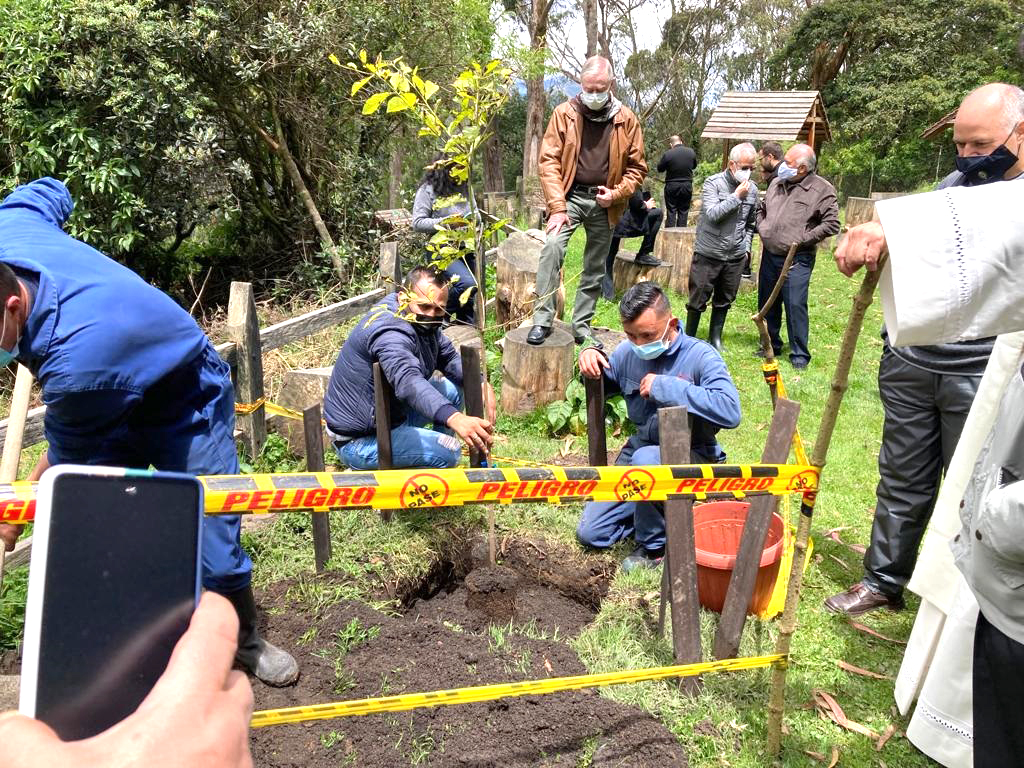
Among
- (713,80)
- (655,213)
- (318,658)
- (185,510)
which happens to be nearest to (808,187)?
(655,213)

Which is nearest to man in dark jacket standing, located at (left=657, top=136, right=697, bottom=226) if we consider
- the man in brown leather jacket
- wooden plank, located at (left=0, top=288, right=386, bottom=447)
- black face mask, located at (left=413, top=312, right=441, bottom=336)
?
the man in brown leather jacket

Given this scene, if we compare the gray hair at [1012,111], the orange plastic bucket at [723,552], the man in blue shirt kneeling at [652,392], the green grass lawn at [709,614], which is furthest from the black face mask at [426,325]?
the gray hair at [1012,111]

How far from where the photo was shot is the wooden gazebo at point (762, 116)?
12656 mm

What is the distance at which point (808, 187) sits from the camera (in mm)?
6953

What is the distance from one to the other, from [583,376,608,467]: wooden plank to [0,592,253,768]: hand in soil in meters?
3.02

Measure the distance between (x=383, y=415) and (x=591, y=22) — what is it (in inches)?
855

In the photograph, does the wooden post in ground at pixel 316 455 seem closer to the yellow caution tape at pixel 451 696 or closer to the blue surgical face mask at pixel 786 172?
the yellow caution tape at pixel 451 696

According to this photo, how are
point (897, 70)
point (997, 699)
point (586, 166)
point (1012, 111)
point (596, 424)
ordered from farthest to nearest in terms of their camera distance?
1. point (897, 70)
2. point (586, 166)
3. point (596, 424)
4. point (1012, 111)
5. point (997, 699)

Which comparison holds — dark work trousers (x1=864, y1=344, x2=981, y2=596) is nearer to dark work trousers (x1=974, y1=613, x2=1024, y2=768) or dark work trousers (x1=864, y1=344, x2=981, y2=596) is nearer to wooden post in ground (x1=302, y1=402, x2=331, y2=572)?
dark work trousers (x1=974, y1=613, x2=1024, y2=768)

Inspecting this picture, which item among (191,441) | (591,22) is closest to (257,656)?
(191,441)

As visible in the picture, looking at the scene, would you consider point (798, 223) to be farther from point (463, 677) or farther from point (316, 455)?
point (463, 677)

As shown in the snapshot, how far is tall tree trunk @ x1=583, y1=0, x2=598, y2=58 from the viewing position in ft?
71.2

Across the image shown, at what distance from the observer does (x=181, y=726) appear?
579 mm

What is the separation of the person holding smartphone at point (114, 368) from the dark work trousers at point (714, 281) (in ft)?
18.1
